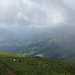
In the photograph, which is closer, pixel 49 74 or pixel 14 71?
pixel 49 74

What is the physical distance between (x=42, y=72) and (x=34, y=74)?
119 inches

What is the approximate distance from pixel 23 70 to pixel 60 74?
1008 cm

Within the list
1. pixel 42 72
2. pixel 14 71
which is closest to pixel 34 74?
pixel 42 72

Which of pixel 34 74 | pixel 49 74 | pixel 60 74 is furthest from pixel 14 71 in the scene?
pixel 60 74

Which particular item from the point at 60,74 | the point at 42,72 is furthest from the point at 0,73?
the point at 60,74

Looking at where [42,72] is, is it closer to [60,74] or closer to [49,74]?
[49,74]

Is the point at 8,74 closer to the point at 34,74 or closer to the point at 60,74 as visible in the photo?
the point at 34,74

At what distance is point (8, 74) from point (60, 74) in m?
13.6

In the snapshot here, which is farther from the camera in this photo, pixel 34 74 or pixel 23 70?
pixel 23 70

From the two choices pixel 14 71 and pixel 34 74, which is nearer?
pixel 34 74

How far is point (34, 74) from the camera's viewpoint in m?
35.6

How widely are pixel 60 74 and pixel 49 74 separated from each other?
3.18m

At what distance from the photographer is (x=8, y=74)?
117ft

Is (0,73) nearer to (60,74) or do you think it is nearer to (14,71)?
(14,71)
